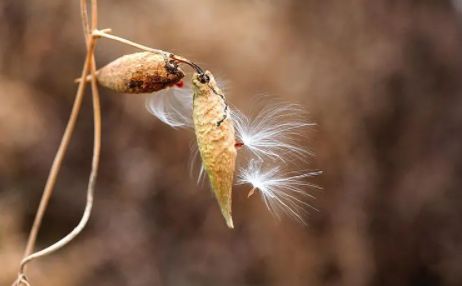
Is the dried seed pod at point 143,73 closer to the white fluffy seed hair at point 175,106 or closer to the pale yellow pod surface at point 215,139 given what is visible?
the pale yellow pod surface at point 215,139

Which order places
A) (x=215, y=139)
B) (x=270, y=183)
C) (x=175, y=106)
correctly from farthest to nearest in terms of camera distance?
(x=175, y=106)
(x=270, y=183)
(x=215, y=139)

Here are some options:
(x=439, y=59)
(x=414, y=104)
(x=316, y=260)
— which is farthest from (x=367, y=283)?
(x=439, y=59)

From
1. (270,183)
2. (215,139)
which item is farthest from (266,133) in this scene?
(215,139)

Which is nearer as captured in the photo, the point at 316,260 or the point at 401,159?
the point at 316,260

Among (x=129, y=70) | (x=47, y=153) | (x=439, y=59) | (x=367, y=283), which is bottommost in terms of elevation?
(x=367, y=283)

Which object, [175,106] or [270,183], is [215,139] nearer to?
[270,183]

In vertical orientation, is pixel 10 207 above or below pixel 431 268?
above

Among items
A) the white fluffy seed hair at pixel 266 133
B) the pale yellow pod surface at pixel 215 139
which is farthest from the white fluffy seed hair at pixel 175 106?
the pale yellow pod surface at pixel 215 139

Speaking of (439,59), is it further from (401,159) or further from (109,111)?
(109,111)
